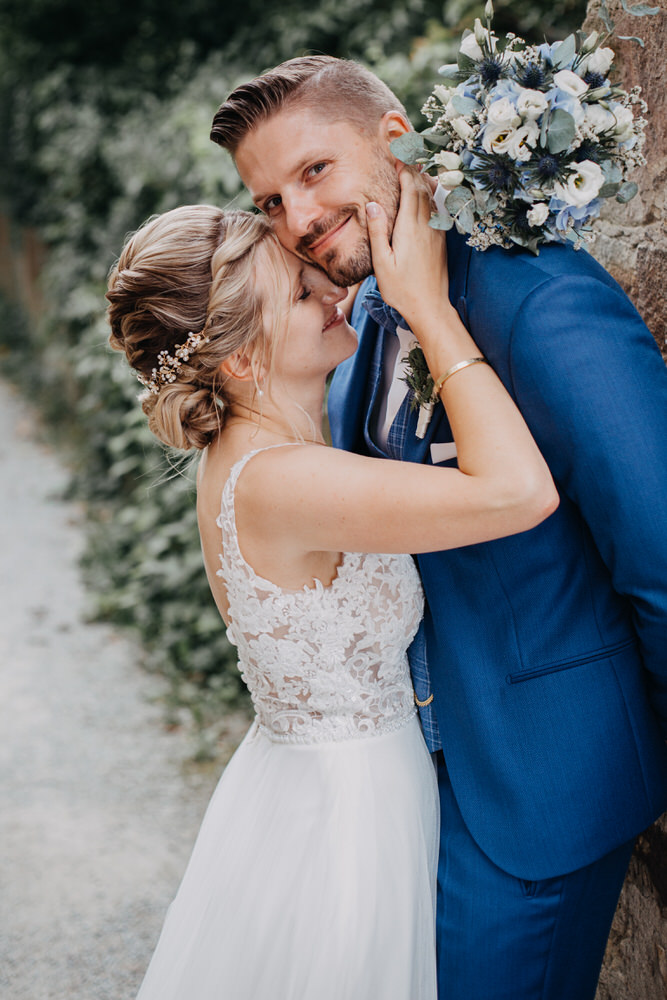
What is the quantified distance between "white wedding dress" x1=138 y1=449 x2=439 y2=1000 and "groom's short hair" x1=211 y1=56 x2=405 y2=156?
0.74m

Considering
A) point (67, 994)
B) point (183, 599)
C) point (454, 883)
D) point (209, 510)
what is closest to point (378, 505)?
point (209, 510)

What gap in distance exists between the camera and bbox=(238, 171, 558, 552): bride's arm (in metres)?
1.52

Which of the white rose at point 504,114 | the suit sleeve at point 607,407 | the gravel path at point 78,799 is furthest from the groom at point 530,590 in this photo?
the gravel path at point 78,799

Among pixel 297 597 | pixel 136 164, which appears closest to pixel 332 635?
pixel 297 597

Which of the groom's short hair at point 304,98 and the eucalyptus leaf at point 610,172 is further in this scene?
the groom's short hair at point 304,98

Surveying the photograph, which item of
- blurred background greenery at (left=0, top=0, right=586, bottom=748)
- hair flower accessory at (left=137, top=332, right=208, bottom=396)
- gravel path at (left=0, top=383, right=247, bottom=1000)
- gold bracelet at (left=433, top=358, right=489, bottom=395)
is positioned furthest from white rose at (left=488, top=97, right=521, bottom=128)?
gravel path at (left=0, top=383, right=247, bottom=1000)

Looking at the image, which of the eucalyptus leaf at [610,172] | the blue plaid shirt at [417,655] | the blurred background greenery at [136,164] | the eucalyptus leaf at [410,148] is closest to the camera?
the eucalyptus leaf at [610,172]

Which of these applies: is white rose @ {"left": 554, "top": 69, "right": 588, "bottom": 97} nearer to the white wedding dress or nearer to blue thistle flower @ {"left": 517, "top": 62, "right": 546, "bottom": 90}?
blue thistle flower @ {"left": 517, "top": 62, "right": 546, "bottom": 90}

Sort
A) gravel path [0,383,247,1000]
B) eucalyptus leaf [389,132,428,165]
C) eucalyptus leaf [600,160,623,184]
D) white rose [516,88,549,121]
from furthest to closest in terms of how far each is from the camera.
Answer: gravel path [0,383,247,1000]
eucalyptus leaf [389,132,428,165]
eucalyptus leaf [600,160,623,184]
white rose [516,88,549,121]

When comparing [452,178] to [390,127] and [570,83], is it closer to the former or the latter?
[570,83]

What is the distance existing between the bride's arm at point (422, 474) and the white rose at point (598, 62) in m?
0.37

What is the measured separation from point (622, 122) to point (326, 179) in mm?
626

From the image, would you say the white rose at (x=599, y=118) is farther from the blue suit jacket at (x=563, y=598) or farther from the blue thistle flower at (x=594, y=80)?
the blue suit jacket at (x=563, y=598)

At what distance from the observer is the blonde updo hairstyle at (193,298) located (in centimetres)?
183
